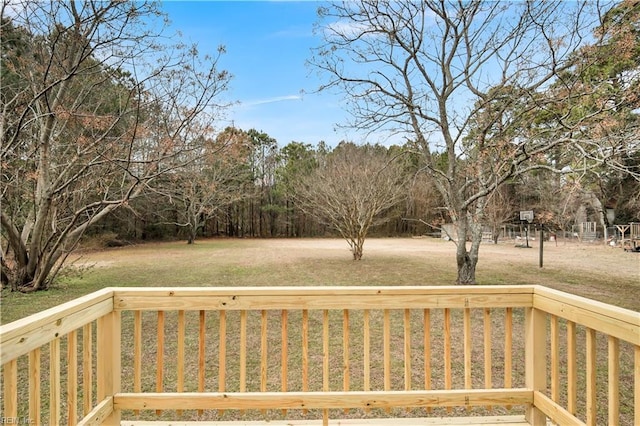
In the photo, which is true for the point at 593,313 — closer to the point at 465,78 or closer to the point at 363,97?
the point at 363,97

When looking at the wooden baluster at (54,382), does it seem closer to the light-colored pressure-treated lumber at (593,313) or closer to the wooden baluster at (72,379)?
the wooden baluster at (72,379)

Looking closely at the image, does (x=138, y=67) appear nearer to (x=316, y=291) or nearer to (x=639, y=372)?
(x=316, y=291)

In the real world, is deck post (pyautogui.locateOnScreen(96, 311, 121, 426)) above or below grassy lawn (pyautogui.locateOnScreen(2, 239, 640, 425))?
above

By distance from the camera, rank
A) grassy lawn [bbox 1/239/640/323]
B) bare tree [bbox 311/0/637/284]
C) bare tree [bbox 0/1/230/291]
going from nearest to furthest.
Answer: bare tree [bbox 0/1/230/291], bare tree [bbox 311/0/637/284], grassy lawn [bbox 1/239/640/323]

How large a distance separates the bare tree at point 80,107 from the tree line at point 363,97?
0.03 metres

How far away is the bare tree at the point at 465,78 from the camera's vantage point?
4840 millimetres

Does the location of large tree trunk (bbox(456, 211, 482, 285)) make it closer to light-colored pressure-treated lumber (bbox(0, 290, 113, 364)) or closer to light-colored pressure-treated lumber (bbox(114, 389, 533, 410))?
light-colored pressure-treated lumber (bbox(114, 389, 533, 410))

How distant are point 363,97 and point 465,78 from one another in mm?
1733

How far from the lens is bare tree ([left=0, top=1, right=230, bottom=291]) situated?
14.6ft

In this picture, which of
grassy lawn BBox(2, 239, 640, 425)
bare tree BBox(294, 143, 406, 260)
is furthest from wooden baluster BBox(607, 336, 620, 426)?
bare tree BBox(294, 143, 406, 260)

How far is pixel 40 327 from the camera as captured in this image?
1.00m

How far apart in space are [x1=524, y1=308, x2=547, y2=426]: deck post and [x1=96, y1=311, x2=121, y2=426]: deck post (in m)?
1.78

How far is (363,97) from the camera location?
5.86 metres

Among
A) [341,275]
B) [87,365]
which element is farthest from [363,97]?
[87,365]
